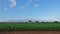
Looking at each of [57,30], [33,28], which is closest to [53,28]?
[57,30]

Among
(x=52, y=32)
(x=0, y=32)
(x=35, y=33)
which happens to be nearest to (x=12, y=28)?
(x=0, y=32)

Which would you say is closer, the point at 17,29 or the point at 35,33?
the point at 35,33

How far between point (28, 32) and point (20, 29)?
128cm

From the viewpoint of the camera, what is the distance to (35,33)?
53.2 feet

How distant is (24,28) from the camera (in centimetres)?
1755

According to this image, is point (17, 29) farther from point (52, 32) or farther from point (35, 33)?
point (52, 32)

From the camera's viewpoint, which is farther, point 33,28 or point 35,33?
point 33,28

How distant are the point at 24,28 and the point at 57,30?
3.80 metres

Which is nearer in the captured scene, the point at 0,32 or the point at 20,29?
the point at 0,32

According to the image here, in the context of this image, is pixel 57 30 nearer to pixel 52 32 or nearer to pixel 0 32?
pixel 52 32

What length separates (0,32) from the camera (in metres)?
16.2

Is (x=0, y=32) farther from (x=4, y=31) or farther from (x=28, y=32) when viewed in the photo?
(x=28, y=32)

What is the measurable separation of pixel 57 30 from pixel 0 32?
6415mm

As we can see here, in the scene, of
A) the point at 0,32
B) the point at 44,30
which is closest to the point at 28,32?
A: the point at 44,30
